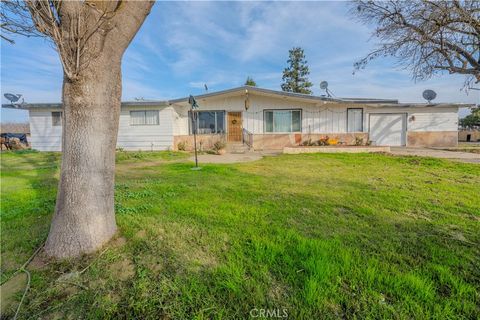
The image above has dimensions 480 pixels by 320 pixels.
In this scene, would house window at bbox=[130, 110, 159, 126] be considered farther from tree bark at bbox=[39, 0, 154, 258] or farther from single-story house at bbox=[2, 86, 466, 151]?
tree bark at bbox=[39, 0, 154, 258]

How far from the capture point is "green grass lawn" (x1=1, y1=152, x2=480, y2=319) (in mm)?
1501

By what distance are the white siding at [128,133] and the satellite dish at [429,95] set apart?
1634cm

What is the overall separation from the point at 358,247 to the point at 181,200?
2731 millimetres

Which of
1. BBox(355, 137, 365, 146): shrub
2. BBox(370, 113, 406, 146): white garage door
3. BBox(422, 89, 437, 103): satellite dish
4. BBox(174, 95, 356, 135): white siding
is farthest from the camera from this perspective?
BBox(370, 113, 406, 146): white garage door

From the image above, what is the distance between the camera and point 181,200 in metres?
3.76

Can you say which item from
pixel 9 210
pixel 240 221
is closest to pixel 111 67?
pixel 240 221

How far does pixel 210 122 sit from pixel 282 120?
472 centimetres

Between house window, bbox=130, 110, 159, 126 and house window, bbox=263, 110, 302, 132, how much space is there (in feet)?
23.1

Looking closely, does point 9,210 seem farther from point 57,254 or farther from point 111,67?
point 111,67

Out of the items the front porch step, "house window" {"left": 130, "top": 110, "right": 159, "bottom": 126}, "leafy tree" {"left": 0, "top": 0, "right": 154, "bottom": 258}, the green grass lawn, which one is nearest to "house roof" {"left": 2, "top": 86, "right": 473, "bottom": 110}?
"house window" {"left": 130, "top": 110, "right": 159, "bottom": 126}

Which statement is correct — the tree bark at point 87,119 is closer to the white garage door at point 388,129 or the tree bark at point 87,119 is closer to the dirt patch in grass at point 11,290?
the dirt patch in grass at point 11,290

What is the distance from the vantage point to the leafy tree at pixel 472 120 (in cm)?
2070

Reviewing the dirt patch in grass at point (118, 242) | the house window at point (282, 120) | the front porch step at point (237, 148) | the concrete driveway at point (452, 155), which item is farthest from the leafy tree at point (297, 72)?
the dirt patch in grass at point (118, 242)

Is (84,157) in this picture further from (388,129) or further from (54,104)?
(388,129)
